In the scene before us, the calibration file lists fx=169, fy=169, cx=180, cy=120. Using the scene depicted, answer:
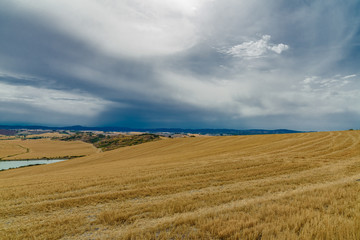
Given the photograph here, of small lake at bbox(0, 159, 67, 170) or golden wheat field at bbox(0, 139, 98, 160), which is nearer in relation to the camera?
small lake at bbox(0, 159, 67, 170)

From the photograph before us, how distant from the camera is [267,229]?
14.9 ft

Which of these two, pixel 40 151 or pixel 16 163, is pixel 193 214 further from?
pixel 40 151

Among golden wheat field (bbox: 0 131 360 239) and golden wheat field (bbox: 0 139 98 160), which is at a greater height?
golden wheat field (bbox: 0 131 360 239)

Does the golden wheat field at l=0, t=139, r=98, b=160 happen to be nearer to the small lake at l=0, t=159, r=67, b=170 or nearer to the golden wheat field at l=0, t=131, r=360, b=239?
the small lake at l=0, t=159, r=67, b=170

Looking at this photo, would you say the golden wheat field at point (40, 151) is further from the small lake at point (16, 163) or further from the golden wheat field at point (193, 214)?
the golden wheat field at point (193, 214)

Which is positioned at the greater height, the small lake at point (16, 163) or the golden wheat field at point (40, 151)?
the golden wheat field at point (40, 151)

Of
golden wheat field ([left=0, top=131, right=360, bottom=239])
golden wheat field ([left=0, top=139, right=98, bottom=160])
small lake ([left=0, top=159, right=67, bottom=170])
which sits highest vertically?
golden wheat field ([left=0, top=131, right=360, bottom=239])

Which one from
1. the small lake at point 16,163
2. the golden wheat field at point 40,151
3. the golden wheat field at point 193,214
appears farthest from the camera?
Answer: the golden wheat field at point 40,151

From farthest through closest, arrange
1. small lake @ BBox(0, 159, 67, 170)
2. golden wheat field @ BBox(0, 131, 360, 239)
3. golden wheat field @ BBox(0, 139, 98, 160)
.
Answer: golden wheat field @ BBox(0, 139, 98, 160), small lake @ BBox(0, 159, 67, 170), golden wheat field @ BBox(0, 131, 360, 239)

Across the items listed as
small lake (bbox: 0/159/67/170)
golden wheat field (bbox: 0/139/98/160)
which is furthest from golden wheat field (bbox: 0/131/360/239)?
golden wheat field (bbox: 0/139/98/160)

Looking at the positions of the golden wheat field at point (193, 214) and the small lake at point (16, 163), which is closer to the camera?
the golden wheat field at point (193, 214)

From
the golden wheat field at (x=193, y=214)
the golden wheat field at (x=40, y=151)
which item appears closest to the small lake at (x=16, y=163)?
the golden wheat field at (x=40, y=151)

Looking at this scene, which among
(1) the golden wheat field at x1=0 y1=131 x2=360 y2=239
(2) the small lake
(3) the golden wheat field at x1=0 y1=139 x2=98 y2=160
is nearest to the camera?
(1) the golden wheat field at x1=0 y1=131 x2=360 y2=239

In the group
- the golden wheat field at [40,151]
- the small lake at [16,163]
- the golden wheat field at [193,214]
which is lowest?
the small lake at [16,163]
